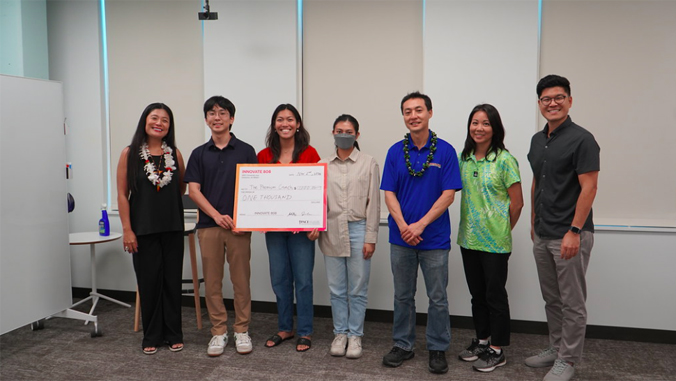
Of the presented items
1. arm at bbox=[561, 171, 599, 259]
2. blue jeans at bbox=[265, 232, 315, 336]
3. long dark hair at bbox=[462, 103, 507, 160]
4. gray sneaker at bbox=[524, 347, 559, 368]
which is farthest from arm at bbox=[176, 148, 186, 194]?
gray sneaker at bbox=[524, 347, 559, 368]

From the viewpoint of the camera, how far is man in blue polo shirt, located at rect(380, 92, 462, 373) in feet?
8.40

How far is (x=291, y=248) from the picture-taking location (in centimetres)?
295

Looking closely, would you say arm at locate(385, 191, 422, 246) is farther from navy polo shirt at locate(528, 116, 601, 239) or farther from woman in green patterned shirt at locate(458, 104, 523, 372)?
navy polo shirt at locate(528, 116, 601, 239)

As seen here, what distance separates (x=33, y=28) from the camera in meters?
3.82

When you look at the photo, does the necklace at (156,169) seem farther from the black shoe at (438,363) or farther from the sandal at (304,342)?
the black shoe at (438,363)

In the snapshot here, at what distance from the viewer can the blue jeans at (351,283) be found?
2789 mm

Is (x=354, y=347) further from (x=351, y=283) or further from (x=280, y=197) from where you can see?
(x=280, y=197)

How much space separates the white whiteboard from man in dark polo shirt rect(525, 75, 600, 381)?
309cm

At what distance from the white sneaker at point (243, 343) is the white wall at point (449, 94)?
852 mm

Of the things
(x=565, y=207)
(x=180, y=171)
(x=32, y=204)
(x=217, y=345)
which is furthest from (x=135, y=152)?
(x=565, y=207)

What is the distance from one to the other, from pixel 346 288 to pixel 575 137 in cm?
161

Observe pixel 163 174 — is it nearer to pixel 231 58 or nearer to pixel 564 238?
pixel 231 58

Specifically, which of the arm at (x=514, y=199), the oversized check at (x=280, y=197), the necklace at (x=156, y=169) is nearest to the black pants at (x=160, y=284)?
the necklace at (x=156, y=169)

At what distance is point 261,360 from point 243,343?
19 centimetres
